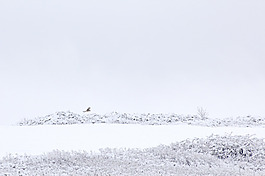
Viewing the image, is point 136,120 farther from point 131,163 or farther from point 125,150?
point 131,163

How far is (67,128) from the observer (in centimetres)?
2125

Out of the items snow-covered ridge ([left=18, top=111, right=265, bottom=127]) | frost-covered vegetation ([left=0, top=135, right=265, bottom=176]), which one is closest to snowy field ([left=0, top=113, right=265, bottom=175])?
frost-covered vegetation ([left=0, top=135, right=265, bottom=176])

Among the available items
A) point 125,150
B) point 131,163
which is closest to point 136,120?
point 125,150

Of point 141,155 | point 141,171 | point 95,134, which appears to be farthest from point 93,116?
A: point 141,171

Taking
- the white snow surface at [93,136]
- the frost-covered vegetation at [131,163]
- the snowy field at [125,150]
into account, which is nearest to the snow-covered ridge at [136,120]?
the snowy field at [125,150]

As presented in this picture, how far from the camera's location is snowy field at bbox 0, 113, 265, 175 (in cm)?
→ 1048

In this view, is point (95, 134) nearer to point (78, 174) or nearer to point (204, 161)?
point (204, 161)

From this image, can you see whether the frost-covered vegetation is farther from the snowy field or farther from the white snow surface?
the white snow surface

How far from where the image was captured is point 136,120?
82.4 feet

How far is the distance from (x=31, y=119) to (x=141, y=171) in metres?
16.2

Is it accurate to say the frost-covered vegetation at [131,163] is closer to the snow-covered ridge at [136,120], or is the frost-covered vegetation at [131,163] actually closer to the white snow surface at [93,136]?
the white snow surface at [93,136]

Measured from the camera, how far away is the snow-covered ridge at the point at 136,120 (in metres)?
Answer: 24.3

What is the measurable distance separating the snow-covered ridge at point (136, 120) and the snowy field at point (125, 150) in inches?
4.6

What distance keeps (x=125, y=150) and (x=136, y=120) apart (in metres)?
12.2
